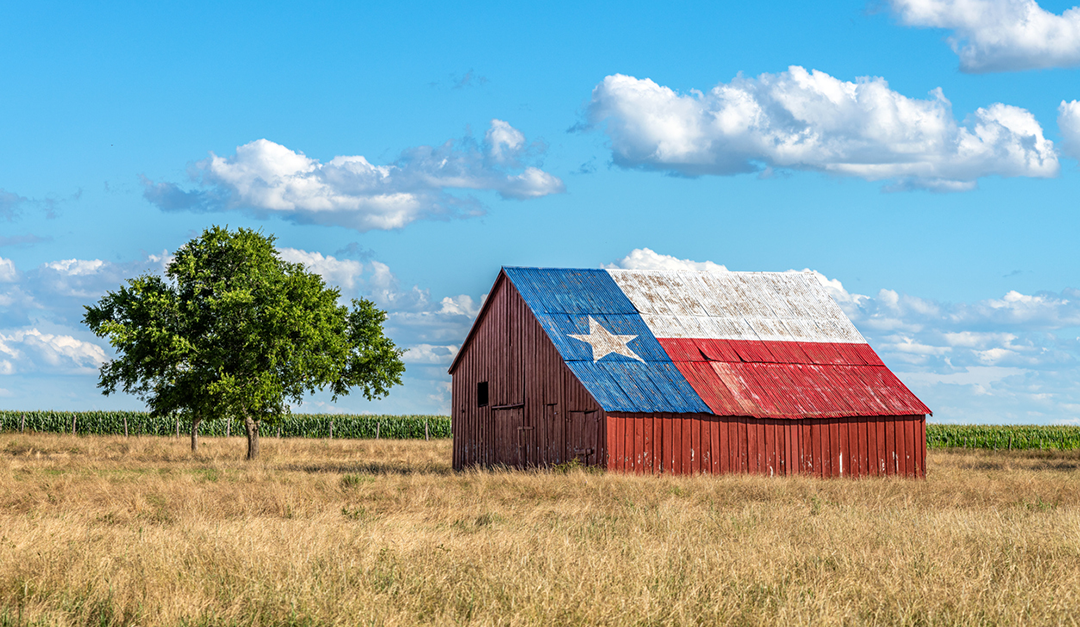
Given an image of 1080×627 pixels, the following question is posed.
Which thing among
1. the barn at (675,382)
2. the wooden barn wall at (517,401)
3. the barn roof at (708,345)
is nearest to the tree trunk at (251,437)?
the wooden barn wall at (517,401)

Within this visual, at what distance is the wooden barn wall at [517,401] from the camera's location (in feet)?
90.5

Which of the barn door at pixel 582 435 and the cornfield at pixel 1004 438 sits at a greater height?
the barn door at pixel 582 435

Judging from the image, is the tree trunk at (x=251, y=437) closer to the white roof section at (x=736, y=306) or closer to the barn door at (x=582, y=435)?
the barn door at (x=582, y=435)

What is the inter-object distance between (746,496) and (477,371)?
15.3 metres

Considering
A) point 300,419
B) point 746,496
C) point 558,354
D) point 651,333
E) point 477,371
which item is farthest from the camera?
point 300,419

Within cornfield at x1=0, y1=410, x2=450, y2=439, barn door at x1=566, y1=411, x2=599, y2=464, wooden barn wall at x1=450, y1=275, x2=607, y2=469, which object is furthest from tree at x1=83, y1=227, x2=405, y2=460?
cornfield at x1=0, y1=410, x2=450, y2=439

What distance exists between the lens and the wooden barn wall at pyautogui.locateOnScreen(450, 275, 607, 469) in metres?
27.6

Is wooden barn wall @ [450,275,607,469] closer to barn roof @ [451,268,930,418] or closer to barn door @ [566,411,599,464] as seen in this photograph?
barn door @ [566,411,599,464]

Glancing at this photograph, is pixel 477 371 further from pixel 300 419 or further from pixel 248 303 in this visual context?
pixel 300 419

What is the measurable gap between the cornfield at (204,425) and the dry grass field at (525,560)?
150ft

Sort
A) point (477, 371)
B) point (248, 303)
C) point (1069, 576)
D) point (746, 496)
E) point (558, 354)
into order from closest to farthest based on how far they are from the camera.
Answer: point (1069, 576)
point (746, 496)
point (558, 354)
point (477, 371)
point (248, 303)

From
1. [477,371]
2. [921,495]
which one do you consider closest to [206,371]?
[477,371]

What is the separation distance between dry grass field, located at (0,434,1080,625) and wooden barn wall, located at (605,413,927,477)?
723 centimetres

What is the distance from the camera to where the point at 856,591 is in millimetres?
9453
